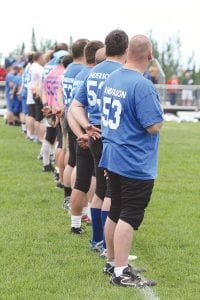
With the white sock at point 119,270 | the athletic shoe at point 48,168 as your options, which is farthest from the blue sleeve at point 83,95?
the athletic shoe at point 48,168

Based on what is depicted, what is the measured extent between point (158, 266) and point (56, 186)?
15.9ft

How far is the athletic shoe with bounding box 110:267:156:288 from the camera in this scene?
654 cm

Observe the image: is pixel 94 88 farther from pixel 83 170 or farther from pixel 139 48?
pixel 139 48

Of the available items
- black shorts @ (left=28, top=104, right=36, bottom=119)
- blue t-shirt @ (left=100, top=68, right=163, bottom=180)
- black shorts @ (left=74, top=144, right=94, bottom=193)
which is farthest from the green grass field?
black shorts @ (left=28, top=104, right=36, bottom=119)

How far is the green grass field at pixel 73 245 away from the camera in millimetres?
6453

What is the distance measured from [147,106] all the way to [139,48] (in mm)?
487

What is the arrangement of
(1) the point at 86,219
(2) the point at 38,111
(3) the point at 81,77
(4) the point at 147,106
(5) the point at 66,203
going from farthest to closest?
(2) the point at 38,111 < (5) the point at 66,203 < (1) the point at 86,219 < (3) the point at 81,77 < (4) the point at 147,106

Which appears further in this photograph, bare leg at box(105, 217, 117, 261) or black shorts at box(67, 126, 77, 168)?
black shorts at box(67, 126, 77, 168)

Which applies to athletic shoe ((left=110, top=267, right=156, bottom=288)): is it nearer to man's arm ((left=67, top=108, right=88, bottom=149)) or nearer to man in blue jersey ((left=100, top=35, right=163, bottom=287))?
man in blue jersey ((left=100, top=35, right=163, bottom=287))

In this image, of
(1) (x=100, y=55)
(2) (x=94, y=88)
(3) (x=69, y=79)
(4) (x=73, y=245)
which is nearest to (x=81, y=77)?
(1) (x=100, y=55)

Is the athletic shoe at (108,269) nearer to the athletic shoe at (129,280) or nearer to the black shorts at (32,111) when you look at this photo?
the athletic shoe at (129,280)

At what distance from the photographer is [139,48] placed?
6.34m

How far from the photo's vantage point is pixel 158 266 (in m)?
7.24

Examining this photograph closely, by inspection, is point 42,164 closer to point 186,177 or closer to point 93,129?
point 186,177
